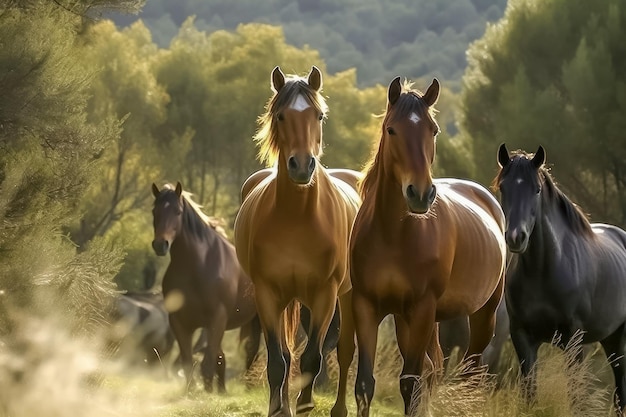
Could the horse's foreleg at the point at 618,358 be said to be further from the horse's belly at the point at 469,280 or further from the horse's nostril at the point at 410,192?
the horse's nostril at the point at 410,192

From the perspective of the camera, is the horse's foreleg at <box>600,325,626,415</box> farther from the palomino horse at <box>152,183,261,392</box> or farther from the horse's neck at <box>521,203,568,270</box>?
the palomino horse at <box>152,183,261,392</box>

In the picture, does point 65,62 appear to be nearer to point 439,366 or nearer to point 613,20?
point 439,366

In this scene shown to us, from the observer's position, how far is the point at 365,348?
6605 mm

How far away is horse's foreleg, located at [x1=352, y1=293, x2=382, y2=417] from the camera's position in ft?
21.6

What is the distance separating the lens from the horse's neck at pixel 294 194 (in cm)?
723

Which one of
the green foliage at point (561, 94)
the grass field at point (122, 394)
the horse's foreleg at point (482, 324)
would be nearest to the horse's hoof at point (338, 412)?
the grass field at point (122, 394)

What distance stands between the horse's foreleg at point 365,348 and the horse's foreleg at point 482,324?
95.6 inches

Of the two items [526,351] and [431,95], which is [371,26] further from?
[431,95]

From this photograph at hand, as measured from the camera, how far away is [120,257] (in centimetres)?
943

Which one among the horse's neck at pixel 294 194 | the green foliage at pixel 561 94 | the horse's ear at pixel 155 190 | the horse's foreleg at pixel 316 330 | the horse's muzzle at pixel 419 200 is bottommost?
the horse's foreleg at pixel 316 330

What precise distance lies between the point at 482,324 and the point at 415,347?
246cm

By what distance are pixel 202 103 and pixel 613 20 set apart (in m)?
14.3

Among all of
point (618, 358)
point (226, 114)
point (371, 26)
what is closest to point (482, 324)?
point (618, 358)

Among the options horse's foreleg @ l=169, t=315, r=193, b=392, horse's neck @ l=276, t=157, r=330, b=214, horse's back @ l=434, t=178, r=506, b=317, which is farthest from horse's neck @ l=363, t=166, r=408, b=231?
horse's foreleg @ l=169, t=315, r=193, b=392
